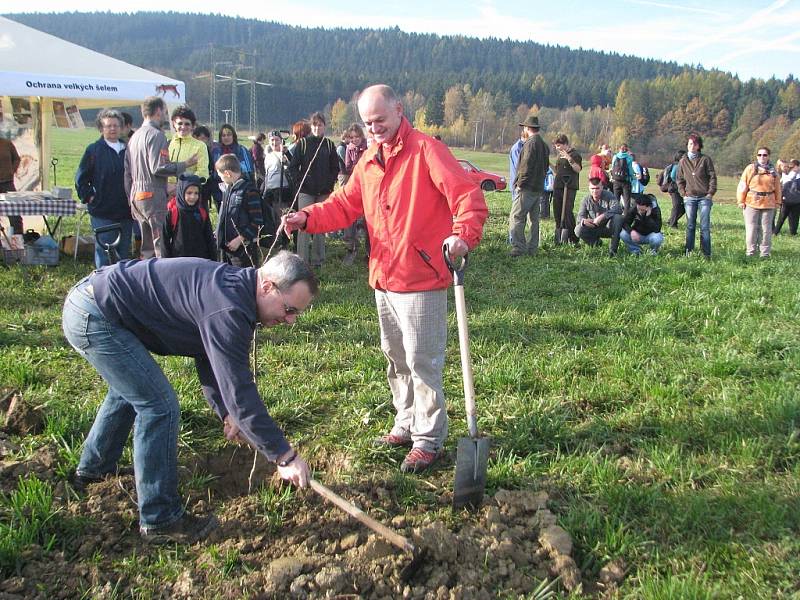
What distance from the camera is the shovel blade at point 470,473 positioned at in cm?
335

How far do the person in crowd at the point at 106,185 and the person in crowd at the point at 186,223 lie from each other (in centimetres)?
155

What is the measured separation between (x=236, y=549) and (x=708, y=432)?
2877 millimetres

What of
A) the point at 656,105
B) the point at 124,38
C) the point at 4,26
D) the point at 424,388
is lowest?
the point at 424,388

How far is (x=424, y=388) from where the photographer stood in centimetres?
373

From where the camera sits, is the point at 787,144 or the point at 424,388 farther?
the point at 787,144

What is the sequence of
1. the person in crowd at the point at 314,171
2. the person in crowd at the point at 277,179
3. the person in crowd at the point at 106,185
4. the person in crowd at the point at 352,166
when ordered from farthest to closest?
the person in crowd at the point at 352,166 < the person in crowd at the point at 277,179 < the person in crowd at the point at 314,171 < the person in crowd at the point at 106,185

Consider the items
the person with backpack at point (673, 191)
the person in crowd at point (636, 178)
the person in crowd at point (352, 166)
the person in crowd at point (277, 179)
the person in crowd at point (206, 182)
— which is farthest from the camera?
the person in crowd at point (636, 178)

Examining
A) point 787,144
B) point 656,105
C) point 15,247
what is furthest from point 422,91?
point 15,247

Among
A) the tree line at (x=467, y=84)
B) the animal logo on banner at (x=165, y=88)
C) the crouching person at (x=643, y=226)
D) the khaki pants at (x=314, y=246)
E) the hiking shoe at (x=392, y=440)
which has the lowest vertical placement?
the hiking shoe at (x=392, y=440)

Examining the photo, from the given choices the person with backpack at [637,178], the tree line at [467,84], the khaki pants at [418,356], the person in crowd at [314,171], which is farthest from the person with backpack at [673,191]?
the tree line at [467,84]

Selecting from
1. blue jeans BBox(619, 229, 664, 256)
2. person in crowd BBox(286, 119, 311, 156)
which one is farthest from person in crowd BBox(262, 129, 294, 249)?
blue jeans BBox(619, 229, 664, 256)

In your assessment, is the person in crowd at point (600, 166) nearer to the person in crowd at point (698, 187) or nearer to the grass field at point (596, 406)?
the person in crowd at point (698, 187)

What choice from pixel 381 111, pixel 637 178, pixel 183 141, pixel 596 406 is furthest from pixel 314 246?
pixel 637 178

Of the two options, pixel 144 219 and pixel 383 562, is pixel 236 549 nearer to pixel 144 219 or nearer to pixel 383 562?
pixel 383 562
